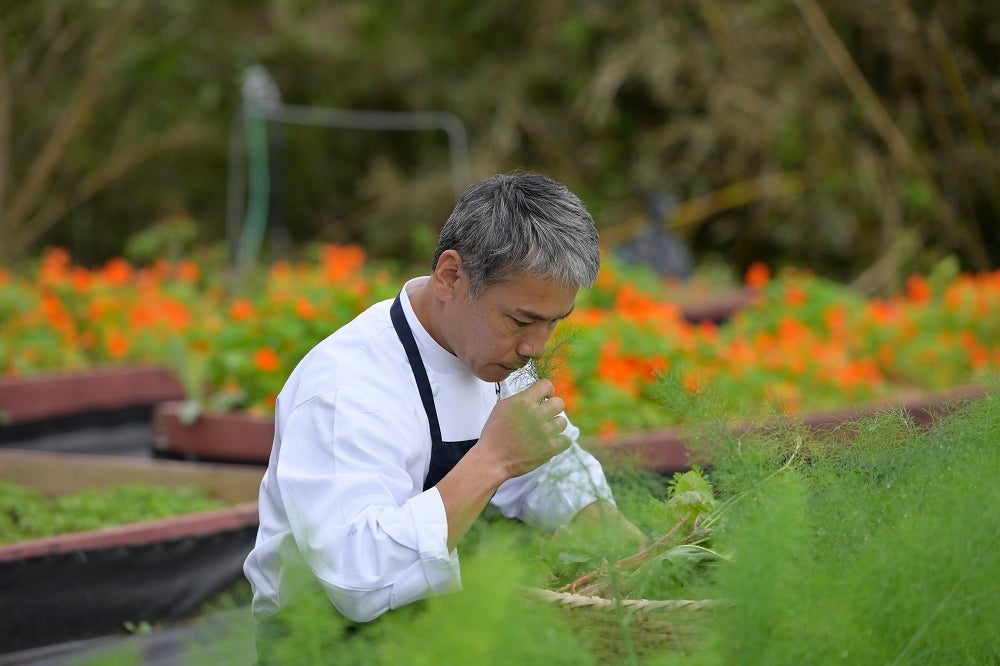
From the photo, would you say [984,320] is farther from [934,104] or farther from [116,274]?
[116,274]

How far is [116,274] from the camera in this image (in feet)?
22.9

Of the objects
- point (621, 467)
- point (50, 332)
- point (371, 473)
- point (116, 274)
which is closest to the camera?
point (371, 473)

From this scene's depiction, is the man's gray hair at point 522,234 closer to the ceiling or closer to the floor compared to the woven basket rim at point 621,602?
Result: closer to the ceiling

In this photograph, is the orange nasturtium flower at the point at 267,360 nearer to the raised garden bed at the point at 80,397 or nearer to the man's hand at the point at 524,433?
the raised garden bed at the point at 80,397

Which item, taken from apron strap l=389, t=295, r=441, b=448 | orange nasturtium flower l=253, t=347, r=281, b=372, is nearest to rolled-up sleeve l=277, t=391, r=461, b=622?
apron strap l=389, t=295, r=441, b=448

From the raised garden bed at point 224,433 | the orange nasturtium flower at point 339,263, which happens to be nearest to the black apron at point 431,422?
the raised garden bed at point 224,433

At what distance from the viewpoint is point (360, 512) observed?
6.62 feet

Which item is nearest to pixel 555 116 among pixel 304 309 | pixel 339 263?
pixel 339 263

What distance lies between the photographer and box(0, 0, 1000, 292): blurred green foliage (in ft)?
32.6

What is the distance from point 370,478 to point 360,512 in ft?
0.21

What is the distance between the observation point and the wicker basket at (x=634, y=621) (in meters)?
1.76

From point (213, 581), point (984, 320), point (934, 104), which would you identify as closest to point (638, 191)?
point (934, 104)

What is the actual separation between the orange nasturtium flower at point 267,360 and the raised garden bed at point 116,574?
3.84 feet

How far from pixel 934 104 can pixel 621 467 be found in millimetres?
8103
